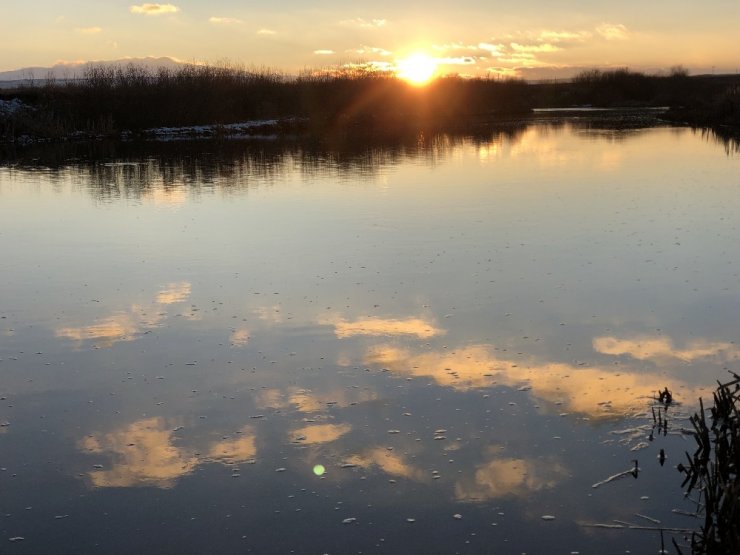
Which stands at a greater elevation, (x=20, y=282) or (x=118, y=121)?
(x=118, y=121)

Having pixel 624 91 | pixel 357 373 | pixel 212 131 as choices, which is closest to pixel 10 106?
pixel 212 131

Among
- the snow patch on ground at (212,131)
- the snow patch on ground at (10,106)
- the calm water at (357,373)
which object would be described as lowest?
the calm water at (357,373)

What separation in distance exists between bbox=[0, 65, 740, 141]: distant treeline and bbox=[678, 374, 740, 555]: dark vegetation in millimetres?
35801

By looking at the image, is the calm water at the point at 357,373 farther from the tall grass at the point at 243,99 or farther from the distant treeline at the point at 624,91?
the distant treeline at the point at 624,91

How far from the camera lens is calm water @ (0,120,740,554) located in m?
4.69

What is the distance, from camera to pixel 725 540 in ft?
12.9

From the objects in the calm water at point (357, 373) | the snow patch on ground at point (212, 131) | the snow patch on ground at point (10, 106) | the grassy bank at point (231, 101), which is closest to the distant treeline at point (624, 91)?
the grassy bank at point (231, 101)

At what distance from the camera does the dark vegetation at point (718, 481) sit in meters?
3.93

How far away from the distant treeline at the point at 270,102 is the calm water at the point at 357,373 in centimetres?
2798

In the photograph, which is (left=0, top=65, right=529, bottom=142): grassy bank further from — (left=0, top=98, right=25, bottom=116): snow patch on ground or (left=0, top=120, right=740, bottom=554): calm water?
(left=0, top=120, right=740, bottom=554): calm water

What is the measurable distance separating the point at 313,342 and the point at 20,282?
4.63 metres

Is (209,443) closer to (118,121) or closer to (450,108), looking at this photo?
(118,121)

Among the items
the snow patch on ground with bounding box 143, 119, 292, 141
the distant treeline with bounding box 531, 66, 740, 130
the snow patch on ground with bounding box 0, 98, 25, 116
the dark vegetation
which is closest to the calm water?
the dark vegetation

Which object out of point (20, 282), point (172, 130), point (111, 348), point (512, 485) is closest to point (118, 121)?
point (172, 130)
